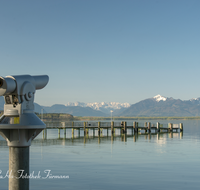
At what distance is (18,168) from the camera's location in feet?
22.2

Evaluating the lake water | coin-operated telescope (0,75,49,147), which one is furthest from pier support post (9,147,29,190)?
the lake water

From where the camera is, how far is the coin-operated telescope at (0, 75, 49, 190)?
6695mm

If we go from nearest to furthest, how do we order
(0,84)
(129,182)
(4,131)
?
(0,84)
(4,131)
(129,182)

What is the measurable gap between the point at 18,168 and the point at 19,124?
109 centimetres

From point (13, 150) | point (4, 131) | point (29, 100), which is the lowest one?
point (13, 150)

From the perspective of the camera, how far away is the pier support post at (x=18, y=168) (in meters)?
6.75

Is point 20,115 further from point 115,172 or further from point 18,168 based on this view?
point 115,172

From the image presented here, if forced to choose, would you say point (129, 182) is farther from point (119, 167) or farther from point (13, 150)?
point (13, 150)

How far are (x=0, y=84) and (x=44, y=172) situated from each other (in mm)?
17197

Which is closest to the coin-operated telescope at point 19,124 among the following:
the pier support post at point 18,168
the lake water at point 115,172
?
the pier support post at point 18,168

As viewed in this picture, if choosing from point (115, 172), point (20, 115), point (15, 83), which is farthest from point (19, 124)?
point (115, 172)

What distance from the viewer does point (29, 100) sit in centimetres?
698

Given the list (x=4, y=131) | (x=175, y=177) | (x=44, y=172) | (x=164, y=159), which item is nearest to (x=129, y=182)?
(x=175, y=177)

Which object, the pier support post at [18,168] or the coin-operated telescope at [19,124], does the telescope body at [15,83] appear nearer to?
the coin-operated telescope at [19,124]
